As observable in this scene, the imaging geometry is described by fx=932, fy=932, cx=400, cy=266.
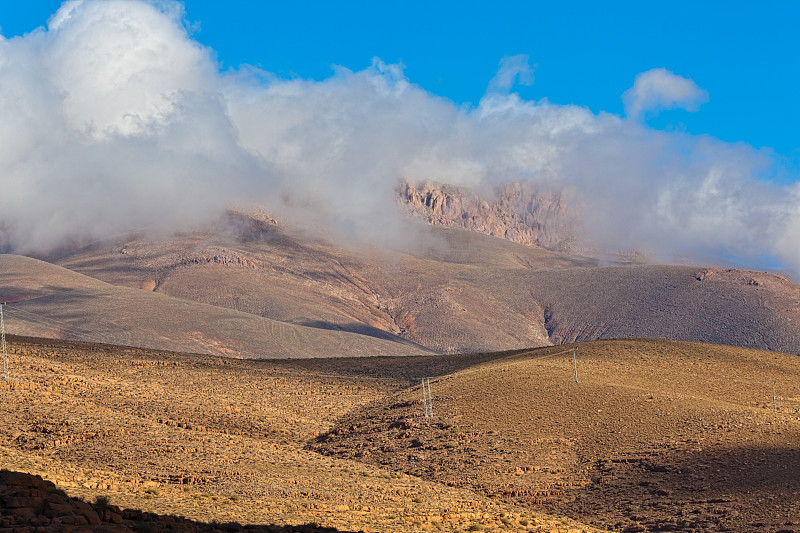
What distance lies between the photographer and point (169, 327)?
176 metres

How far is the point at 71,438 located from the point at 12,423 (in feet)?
14.3

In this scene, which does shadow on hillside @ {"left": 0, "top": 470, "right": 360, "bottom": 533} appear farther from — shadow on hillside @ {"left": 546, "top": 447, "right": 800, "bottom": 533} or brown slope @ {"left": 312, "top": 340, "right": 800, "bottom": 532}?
brown slope @ {"left": 312, "top": 340, "right": 800, "bottom": 532}

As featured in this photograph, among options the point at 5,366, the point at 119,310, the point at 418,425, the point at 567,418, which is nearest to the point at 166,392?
the point at 5,366

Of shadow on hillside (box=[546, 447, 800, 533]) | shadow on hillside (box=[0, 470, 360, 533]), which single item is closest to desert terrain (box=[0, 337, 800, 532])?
shadow on hillside (box=[546, 447, 800, 533])

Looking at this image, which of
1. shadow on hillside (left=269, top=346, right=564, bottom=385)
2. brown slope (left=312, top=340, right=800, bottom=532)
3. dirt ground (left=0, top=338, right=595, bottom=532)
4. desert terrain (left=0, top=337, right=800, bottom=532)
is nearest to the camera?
dirt ground (left=0, top=338, right=595, bottom=532)

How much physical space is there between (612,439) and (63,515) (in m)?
31.6

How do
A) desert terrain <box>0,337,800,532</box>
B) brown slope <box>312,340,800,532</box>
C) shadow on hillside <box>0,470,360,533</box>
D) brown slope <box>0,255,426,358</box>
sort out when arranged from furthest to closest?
brown slope <box>0,255,426,358</box>
brown slope <box>312,340,800,532</box>
desert terrain <box>0,337,800,532</box>
shadow on hillside <box>0,470,360,533</box>

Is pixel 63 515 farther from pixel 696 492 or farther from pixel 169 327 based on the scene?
pixel 169 327

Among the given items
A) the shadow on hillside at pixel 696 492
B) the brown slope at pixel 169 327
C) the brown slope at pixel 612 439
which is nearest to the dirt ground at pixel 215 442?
the brown slope at pixel 612 439

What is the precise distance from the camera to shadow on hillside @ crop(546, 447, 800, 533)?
103 feet

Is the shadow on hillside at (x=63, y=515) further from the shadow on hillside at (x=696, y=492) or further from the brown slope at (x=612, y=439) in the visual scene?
the brown slope at (x=612, y=439)

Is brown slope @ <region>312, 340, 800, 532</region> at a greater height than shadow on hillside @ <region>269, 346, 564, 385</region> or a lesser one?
lesser

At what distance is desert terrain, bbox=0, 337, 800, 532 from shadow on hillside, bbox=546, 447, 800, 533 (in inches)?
4.3

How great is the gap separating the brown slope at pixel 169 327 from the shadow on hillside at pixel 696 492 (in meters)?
130
